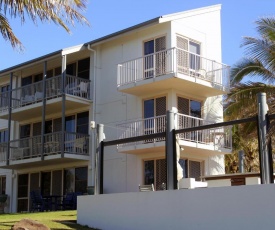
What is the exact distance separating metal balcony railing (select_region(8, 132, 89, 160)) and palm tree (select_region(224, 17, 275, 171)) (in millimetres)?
7176

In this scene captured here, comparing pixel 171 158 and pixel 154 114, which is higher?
pixel 154 114

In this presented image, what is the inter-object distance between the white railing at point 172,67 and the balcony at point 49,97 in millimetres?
2726

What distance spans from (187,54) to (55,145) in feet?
25.6

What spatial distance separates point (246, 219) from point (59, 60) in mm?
18513

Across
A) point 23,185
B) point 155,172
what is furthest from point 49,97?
point 155,172

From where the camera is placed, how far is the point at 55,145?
25.5m

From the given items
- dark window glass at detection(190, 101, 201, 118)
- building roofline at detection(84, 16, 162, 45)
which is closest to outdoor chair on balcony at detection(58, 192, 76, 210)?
dark window glass at detection(190, 101, 201, 118)

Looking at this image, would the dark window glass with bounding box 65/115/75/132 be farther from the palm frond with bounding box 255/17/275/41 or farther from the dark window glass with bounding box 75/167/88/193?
the palm frond with bounding box 255/17/275/41

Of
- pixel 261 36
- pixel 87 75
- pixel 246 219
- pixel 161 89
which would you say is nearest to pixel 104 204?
pixel 246 219

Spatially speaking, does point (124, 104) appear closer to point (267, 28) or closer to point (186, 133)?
point (186, 133)

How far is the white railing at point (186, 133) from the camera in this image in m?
22.5

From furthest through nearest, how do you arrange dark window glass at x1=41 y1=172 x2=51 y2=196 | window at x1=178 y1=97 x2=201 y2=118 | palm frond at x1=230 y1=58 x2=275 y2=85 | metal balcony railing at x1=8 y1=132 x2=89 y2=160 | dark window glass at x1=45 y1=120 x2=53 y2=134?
1. dark window glass at x1=45 y1=120 x2=53 y2=134
2. dark window glass at x1=41 y1=172 x2=51 y2=196
3. metal balcony railing at x1=8 y1=132 x2=89 y2=160
4. window at x1=178 y1=97 x2=201 y2=118
5. palm frond at x1=230 y1=58 x2=275 y2=85

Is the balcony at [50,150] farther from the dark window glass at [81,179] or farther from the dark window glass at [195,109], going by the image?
the dark window glass at [195,109]

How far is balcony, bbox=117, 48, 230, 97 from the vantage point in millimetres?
22516
